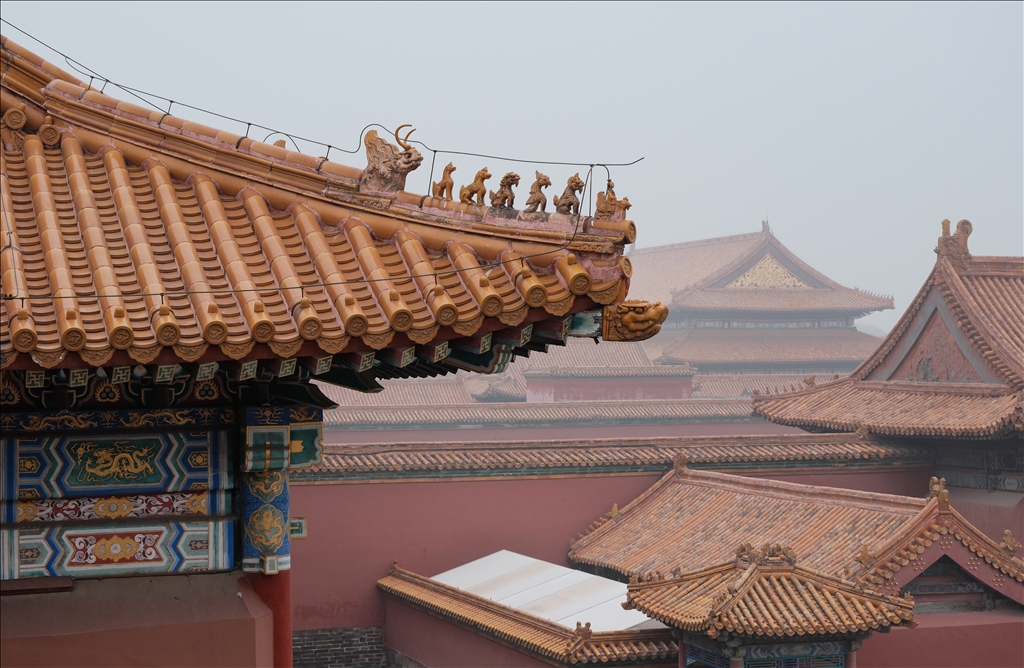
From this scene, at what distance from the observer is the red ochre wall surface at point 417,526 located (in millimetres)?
18078

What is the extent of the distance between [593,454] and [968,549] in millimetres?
6596

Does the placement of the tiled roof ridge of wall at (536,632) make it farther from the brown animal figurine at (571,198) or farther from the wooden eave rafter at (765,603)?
the brown animal figurine at (571,198)

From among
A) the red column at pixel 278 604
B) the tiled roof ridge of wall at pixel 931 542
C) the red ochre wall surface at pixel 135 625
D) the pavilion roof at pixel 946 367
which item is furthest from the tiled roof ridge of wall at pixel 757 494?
the red ochre wall surface at pixel 135 625

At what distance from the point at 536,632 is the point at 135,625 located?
917 centimetres

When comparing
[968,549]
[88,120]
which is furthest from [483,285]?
[968,549]

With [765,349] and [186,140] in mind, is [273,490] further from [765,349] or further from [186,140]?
[765,349]

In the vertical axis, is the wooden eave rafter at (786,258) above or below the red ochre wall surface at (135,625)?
above

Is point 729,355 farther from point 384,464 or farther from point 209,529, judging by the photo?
point 209,529

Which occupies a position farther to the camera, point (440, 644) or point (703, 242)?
point (703, 242)

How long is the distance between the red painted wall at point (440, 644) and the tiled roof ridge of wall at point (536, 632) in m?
0.23

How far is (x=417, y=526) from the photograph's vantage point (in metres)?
18.6

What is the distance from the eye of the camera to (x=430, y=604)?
16125 mm

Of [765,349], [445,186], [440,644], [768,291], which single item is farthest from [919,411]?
[768,291]

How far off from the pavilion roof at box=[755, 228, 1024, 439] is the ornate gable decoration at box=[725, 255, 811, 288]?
62.8 feet
